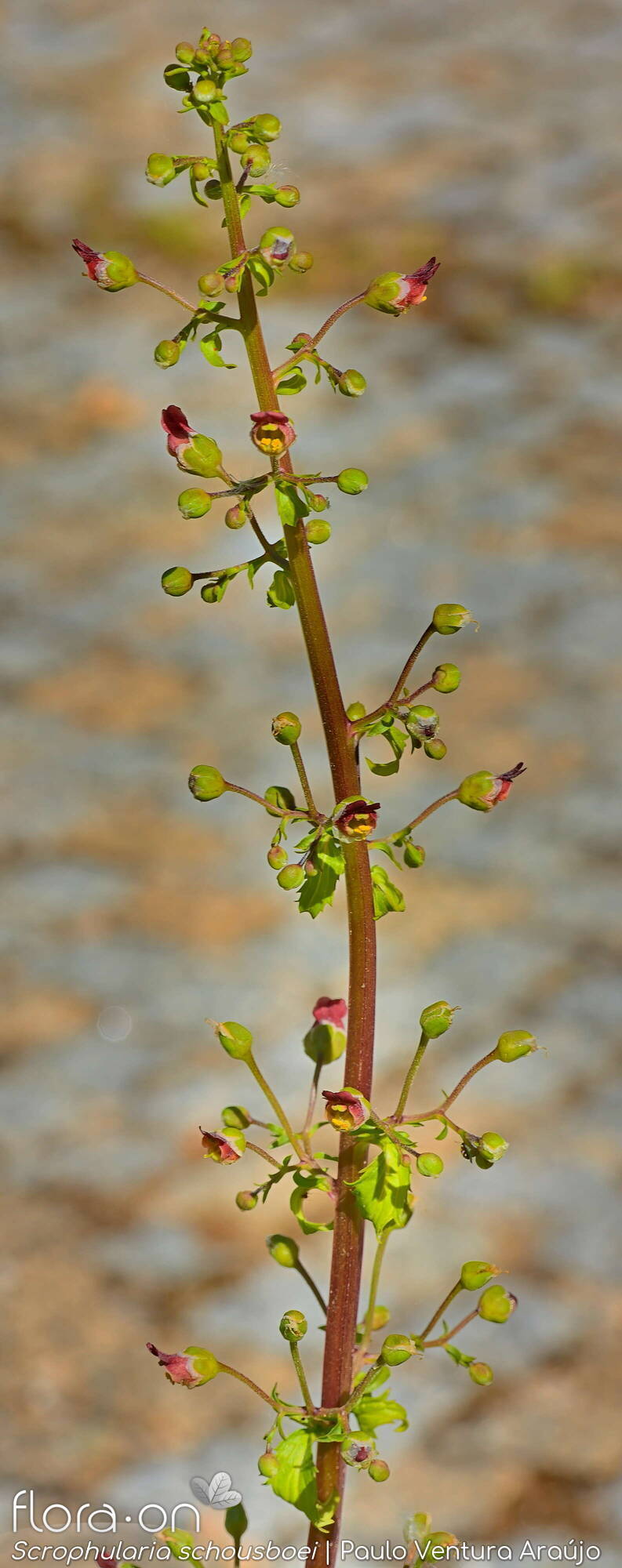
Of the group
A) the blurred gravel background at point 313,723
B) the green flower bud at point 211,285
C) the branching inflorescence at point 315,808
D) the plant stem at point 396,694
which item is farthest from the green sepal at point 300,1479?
the blurred gravel background at point 313,723

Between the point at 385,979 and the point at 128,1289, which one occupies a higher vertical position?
the point at 385,979

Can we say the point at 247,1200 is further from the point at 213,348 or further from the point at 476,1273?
the point at 213,348

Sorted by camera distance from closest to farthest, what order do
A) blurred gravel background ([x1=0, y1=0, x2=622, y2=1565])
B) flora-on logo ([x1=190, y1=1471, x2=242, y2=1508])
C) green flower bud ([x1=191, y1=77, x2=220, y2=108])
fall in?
1. green flower bud ([x1=191, y1=77, x2=220, y2=108])
2. flora-on logo ([x1=190, y1=1471, x2=242, y2=1508])
3. blurred gravel background ([x1=0, y1=0, x2=622, y2=1565])

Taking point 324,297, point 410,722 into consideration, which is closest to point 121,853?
point 324,297

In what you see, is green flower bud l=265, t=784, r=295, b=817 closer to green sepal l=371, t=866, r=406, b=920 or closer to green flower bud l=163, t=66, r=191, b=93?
green sepal l=371, t=866, r=406, b=920

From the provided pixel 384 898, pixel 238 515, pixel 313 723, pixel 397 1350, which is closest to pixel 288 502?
pixel 238 515

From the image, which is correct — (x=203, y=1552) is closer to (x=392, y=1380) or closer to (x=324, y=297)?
(x=392, y=1380)

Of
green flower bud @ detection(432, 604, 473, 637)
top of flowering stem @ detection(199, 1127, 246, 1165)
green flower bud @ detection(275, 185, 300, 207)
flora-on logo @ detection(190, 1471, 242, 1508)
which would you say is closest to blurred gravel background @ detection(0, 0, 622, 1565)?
flora-on logo @ detection(190, 1471, 242, 1508)
